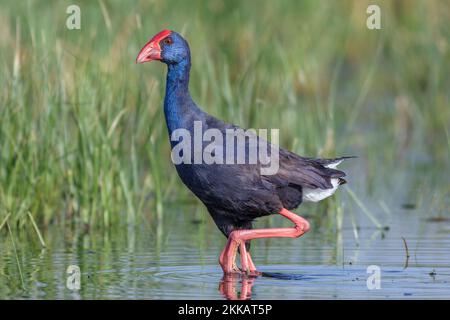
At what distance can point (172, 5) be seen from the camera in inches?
481

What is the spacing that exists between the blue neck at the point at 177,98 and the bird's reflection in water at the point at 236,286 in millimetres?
1020

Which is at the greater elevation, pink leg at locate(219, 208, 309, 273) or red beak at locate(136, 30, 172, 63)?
red beak at locate(136, 30, 172, 63)

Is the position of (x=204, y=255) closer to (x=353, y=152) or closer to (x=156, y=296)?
(x=156, y=296)

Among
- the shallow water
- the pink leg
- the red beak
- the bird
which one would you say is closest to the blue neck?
the bird

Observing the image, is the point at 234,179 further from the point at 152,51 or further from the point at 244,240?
the point at 152,51

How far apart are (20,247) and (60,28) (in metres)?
3.92

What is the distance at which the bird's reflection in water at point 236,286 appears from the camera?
6.60 metres

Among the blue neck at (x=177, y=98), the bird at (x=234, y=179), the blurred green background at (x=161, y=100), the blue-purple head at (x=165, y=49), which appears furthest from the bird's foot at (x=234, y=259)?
the blurred green background at (x=161, y=100)

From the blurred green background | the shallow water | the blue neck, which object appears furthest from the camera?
the blurred green background

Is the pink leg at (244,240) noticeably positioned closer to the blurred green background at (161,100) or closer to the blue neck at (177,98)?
the blue neck at (177,98)

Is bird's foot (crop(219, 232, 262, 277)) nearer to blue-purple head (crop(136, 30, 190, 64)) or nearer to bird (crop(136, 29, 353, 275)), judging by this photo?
bird (crop(136, 29, 353, 275))

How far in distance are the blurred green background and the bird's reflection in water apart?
4.93ft

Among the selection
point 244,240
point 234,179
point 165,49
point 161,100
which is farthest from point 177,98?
point 244,240

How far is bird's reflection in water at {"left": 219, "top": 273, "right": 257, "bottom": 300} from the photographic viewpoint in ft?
21.6
